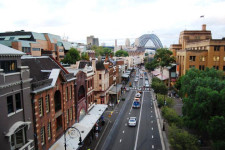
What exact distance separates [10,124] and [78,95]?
1765 centimetres

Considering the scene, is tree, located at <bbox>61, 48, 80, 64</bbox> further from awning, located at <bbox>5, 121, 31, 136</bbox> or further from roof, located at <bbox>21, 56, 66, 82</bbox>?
awning, located at <bbox>5, 121, 31, 136</bbox>

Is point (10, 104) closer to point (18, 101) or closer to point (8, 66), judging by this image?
point (18, 101)

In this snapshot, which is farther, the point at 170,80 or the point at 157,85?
the point at 170,80

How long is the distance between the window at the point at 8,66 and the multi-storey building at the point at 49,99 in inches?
115

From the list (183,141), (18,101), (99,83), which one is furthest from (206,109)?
(99,83)

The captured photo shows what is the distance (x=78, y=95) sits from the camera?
1379 inches

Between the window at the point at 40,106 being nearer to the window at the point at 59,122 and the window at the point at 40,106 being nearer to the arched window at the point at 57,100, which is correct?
the arched window at the point at 57,100

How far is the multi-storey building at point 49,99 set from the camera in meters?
21.7

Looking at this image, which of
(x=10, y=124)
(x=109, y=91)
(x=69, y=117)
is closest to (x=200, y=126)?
(x=69, y=117)

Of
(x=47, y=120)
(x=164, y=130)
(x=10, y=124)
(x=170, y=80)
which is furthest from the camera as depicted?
(x=170, y=80)

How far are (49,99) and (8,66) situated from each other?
23.8 feet

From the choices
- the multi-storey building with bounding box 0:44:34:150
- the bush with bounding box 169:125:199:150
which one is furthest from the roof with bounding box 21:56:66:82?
the bush with bounding box 169:125:199:150

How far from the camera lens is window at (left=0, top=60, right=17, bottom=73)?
1750 centimetres

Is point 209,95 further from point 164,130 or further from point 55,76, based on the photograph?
point 55,76
